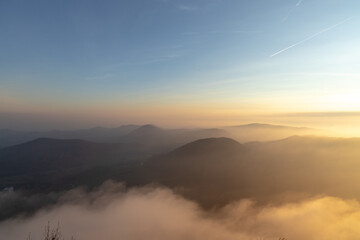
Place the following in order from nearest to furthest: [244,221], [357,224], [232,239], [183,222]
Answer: [232,239] < [357,224] < [244,221] < [183,222]

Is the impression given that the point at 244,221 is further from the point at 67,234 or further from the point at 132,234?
the point at 67,234

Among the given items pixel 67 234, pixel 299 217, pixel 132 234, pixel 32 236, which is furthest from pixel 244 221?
pixel 32 236

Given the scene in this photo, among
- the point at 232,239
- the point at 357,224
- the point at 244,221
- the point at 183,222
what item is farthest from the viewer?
the point at 183,222

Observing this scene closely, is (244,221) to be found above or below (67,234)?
above

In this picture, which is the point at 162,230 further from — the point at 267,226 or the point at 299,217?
the point at 299,217

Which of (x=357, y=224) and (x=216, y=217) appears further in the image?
(x=216, y=217)

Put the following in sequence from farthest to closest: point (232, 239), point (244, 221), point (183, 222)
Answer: point (183, 222) < point (244, 221) < point (232, 239)

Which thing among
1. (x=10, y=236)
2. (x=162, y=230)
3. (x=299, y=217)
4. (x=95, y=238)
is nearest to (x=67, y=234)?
(x=95, y=238)

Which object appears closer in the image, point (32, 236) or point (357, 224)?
point (357, 224)

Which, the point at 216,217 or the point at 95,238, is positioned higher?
the point at 216,217
